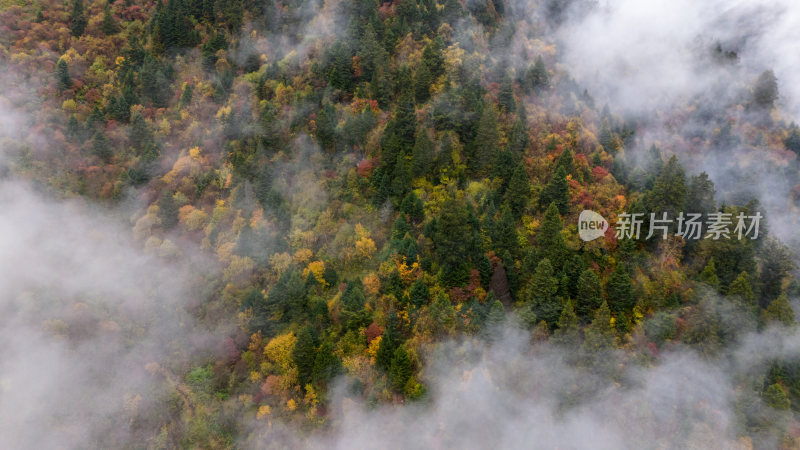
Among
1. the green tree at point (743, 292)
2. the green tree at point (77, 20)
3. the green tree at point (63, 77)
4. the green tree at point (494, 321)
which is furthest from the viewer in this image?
the green tree at point (77, 20)

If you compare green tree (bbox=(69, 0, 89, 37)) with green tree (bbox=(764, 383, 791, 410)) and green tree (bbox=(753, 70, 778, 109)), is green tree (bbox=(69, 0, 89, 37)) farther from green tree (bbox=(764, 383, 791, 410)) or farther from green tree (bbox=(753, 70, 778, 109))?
green tree (bbox=(753, 70, 778, 109))

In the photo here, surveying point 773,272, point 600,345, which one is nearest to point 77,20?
point 600,345

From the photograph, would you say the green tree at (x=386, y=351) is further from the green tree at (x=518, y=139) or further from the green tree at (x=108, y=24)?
the green tree at (x=108, y=24)

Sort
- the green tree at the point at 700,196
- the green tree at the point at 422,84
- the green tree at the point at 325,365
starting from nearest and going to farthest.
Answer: the green tree at the point at 325,365
the green tree at the point at 700,196
the green tree at the point at 422,84

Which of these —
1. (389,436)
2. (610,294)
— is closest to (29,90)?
(389,436)

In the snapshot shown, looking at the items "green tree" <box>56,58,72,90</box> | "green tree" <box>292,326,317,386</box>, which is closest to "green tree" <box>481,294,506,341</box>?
"green tree" <box>292,326,317,386</box>

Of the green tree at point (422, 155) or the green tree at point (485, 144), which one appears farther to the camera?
the green tree at point (485, 144)

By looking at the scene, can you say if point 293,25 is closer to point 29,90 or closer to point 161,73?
point 161,73

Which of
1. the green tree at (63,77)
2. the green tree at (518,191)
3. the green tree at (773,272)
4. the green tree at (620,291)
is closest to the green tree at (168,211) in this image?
the green tree at (63,77)

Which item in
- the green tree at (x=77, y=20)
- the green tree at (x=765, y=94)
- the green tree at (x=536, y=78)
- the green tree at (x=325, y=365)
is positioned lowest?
the green tree at (x=325, y=365)
